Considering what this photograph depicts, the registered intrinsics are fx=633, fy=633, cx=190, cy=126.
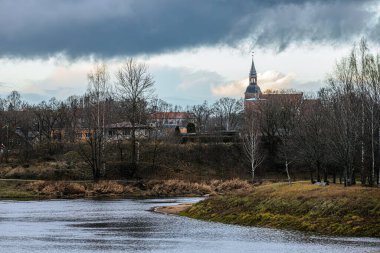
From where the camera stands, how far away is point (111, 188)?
89.4 metres

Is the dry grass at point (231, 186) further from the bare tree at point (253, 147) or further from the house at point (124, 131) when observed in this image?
the house at point (124, 131)

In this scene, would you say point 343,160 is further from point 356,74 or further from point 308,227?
point 308,227

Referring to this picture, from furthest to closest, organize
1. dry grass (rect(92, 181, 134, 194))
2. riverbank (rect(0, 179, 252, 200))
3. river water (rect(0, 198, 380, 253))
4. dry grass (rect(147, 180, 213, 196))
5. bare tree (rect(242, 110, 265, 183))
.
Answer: bare tree (rect(242, 110, 265, 183)) < dry grass (rect(147, 180, 213, 196)) < dry grass (rect(92, 181, 134, 194)) < riverbank (rect(0, 179, 252, 200)) < river water (rect(0, 198, 380, 253))

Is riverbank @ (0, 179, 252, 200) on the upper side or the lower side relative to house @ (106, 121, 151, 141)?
lower

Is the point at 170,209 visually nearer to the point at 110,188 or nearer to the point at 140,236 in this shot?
the point at 140,236

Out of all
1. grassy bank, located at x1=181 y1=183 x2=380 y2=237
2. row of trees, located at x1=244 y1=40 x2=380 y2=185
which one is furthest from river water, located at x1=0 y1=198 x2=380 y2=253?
row of trees, located at x1=244 y1=40 x2=380 y2=185

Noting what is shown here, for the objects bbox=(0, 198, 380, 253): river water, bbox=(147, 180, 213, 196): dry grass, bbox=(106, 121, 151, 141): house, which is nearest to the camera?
bbox=(0, 198, 380, 253): river water

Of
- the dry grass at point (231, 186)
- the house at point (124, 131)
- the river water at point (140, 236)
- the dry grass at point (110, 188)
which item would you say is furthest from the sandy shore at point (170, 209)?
the house at point (124, 131)

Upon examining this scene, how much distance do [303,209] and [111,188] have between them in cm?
4747

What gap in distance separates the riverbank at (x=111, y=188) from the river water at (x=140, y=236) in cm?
2526

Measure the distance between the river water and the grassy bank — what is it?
82.9 inches

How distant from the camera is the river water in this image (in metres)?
33.9

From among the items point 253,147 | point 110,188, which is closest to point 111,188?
point 110,188

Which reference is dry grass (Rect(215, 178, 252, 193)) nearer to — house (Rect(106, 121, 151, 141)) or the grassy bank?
house (Rect(106, 121, 151, 141))
